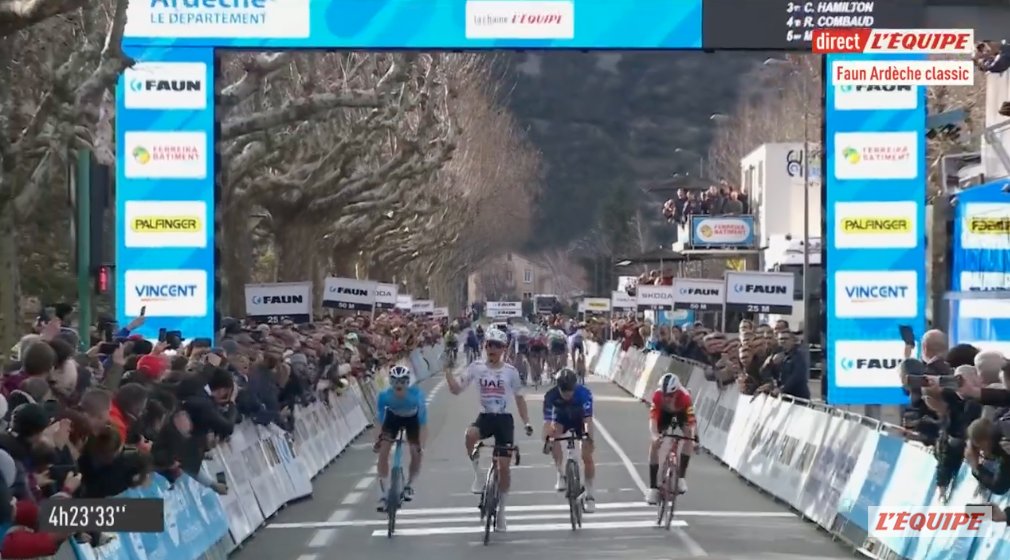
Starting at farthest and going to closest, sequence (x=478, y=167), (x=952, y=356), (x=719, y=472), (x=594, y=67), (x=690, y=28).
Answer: (x=594, y=67) → (x=478, y=167) → (x=719, y=472) → (x=690, y=28) → (x=952, y=356)

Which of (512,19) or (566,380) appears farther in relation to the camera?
(512,19)

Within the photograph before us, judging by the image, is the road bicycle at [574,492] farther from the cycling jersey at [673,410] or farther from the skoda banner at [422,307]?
→ the skoda banner at [422,307]

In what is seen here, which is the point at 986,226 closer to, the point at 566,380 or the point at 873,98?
the point at 873,98

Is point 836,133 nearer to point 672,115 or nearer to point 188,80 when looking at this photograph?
point 188,80

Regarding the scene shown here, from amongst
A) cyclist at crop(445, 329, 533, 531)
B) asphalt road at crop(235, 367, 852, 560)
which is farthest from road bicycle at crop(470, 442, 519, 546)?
cyclist at crop(445, 329, 533, 531)

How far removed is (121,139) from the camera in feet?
70.1

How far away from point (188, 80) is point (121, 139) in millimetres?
1097

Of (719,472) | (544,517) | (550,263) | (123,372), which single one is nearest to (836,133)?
(719,472)

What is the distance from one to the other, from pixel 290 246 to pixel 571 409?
2623 cm

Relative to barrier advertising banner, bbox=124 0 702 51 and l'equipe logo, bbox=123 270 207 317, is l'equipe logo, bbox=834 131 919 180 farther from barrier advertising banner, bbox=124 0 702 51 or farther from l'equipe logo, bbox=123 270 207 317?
l'equipe logo, bbox=123 270 207 317

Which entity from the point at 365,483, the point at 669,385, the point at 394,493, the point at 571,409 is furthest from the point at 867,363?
the point at 394,493

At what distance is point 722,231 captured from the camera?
65875mm

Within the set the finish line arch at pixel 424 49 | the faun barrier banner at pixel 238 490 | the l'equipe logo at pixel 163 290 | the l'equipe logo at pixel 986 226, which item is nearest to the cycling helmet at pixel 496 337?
the faun barrier banner at pixel 238 490

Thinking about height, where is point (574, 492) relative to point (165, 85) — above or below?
below
